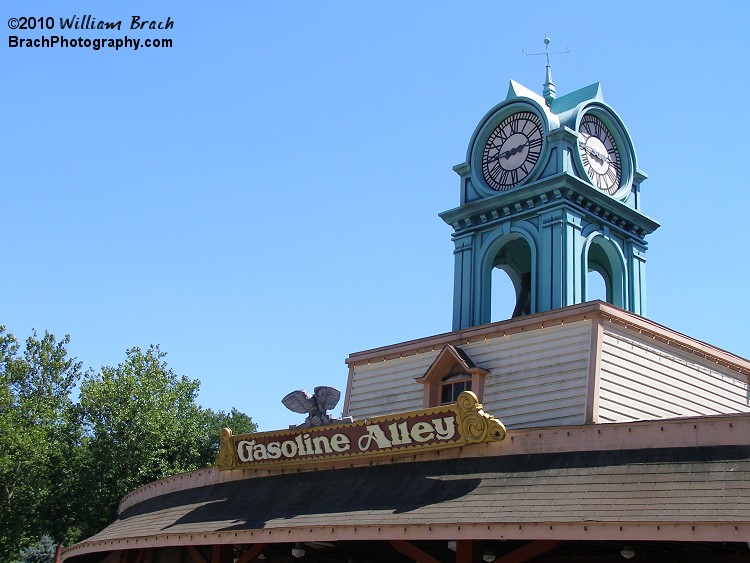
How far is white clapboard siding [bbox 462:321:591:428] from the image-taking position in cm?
2173

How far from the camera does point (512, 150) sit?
30.0m

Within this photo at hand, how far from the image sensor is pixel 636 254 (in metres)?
29.8

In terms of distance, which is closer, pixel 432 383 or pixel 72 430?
pixel 432 383

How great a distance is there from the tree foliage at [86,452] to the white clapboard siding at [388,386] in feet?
93.5

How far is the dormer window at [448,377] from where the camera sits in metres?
24.1

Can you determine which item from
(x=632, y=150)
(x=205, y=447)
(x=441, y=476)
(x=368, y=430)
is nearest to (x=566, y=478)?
(x=441, y=476)

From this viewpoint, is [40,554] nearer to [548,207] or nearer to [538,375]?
[548,207]

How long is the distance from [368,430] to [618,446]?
6394 mm

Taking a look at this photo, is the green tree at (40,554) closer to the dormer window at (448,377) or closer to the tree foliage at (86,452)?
the tree foliage at (86,452)

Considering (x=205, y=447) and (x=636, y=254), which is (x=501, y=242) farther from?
(x=205, y=447)

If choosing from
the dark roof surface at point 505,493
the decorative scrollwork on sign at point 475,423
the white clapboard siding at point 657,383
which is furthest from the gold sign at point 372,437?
the white clapboard siding at point 657,383

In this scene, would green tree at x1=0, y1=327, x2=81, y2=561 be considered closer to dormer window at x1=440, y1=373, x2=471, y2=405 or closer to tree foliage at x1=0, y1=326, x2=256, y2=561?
tree foliage at x1=0, y1=326, x2=256, y2=561

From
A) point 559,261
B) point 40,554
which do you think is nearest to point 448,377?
point 559,261

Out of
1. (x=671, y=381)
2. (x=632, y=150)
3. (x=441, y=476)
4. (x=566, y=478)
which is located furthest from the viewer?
(x=632, y=150)
